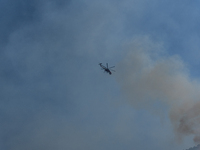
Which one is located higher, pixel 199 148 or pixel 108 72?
pixel 108 72

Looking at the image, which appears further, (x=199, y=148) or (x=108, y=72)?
(x=199, y=148)

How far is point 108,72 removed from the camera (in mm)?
110875

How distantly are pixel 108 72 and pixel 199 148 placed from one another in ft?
419

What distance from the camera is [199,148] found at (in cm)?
18338
